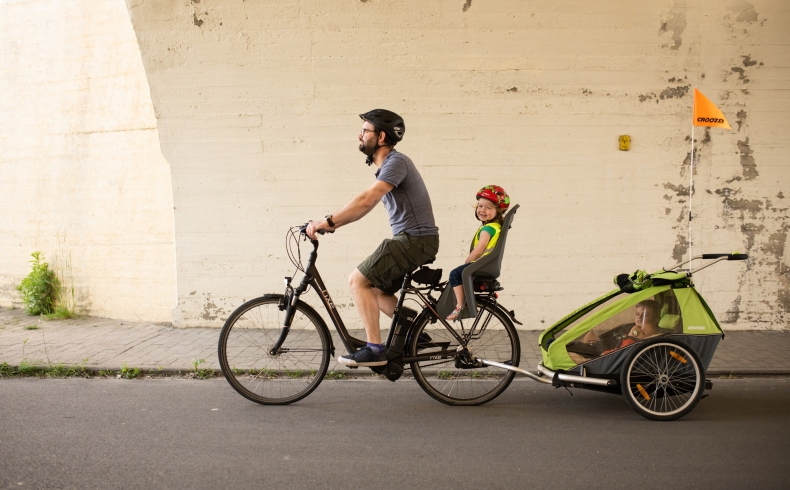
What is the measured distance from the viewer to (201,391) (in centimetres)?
530

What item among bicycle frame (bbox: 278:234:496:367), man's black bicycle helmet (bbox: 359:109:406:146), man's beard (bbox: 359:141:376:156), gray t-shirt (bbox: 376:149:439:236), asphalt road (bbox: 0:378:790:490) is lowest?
asphalt road (bbox: 0:378:790:490)

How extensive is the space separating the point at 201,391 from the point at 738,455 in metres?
3.90

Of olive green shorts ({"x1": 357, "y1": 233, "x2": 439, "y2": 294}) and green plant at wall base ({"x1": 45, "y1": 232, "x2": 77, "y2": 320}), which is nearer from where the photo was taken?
olive green shorts ({"x1": 357, "y1": 233, "x2": 439, "y2": 294})

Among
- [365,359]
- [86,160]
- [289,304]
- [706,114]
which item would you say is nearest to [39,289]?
[86,160]

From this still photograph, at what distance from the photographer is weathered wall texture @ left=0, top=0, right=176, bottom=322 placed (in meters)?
8.26

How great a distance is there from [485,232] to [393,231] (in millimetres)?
742

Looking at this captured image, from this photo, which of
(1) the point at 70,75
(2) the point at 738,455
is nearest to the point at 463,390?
(2) the point at 738,455

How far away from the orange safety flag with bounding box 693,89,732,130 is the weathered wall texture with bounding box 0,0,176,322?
6.17 m

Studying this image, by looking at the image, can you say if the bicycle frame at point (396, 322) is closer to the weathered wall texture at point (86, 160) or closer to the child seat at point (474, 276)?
the child seat at point (474, 276)

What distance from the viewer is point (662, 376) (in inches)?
173

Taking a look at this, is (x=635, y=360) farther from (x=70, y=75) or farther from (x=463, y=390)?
(x=70, y=75)

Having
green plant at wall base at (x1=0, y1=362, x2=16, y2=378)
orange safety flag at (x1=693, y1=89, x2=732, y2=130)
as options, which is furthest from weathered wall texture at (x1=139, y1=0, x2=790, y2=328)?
green plant at wall base at (x1=0, y1=362, x2=16, y2=378)

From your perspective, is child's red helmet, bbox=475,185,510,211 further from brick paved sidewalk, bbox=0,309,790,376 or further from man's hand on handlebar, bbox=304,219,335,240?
brick paved sidewalk, bbox=0,309,790,376

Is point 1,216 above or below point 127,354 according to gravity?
above
